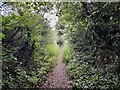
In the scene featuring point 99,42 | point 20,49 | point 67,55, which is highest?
point 99,42

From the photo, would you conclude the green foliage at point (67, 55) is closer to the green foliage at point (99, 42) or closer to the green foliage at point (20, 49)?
the green foliage at point (99, 42)

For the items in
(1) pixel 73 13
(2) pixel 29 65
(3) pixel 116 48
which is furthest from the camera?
(1) pixel 73 13

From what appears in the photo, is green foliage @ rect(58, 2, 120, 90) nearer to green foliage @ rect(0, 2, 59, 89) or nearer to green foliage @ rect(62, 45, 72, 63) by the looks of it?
green foliage @ rect(0, 2, 59, 89)

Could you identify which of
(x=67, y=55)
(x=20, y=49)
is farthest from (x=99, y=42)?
(x=67, y=55)

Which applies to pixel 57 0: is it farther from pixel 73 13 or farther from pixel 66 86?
pixel 66 86

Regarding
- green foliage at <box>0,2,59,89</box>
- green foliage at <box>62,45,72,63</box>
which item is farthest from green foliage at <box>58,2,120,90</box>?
green foliage at <box>62,45,72,63</box>

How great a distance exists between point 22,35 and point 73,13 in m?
3.05

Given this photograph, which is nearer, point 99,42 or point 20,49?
point 20,49

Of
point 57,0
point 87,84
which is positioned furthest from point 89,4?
point 87,84

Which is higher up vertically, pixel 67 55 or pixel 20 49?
pixel 20 49

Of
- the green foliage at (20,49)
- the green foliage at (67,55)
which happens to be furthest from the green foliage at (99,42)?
the green foliage at (67,55)

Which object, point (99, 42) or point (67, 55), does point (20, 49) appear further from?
point (67, 55)

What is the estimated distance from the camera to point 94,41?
943 centimetres

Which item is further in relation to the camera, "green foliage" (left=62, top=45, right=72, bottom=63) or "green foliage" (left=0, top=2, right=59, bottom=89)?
"green foliage" (left=62, top=45, right=72, bottom=63)
